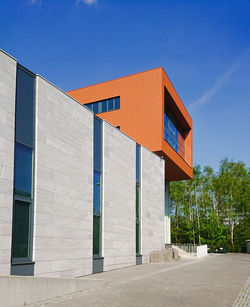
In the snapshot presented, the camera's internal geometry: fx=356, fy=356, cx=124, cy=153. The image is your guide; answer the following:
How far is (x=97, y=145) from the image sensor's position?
1945 centimetres

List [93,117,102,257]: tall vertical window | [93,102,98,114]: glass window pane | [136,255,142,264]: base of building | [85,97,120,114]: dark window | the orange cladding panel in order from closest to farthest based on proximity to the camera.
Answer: [93,117,102,257]: tall vertical window, [136,255,142,264]: base of building, the orange cladding panel, [85,97,120,114]: dark window, [93,102,98,114]: glass window pane

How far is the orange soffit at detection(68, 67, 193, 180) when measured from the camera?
29.9 metres

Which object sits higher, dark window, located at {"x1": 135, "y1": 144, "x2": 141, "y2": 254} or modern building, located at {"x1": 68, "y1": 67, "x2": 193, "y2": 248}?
modern building, located at {"x1": 68, "y1": 67, "x2": 193, "y2": 248}

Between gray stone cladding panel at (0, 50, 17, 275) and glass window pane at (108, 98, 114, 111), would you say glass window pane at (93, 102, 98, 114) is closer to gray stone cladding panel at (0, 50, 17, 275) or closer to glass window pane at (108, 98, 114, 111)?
glass window pane at (108, 98, 114, 111)

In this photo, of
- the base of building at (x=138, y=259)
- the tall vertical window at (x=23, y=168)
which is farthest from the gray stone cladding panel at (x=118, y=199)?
the tall vertical window at (x=23, y=168)

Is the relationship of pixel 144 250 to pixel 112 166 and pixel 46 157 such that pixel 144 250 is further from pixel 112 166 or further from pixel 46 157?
pixel 46 157

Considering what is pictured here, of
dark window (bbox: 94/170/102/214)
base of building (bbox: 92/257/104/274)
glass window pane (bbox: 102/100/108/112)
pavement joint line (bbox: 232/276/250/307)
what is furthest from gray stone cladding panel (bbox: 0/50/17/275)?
glass window pane (bbox: 102/100/108/112)

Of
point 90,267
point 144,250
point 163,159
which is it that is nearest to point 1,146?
point 90,267

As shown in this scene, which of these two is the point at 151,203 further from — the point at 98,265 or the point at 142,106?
the point at 98,265

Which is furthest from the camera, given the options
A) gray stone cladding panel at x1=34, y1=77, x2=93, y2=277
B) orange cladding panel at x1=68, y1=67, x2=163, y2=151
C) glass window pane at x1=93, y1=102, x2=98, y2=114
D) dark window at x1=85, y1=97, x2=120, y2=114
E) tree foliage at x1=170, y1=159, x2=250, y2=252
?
tree foliage at x1=170, y1=159, x2=250, y2=252

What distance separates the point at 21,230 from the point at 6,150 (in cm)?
295

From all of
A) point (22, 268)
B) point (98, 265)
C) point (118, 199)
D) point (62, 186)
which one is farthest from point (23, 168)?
point (118, 199)

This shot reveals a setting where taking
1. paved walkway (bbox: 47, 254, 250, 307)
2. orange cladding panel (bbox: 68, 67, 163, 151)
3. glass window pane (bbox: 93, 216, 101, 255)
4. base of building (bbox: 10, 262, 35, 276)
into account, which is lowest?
paved walkway (bbox: 47, 254, 250, 307)

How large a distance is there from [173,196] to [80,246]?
4645 centimetres
